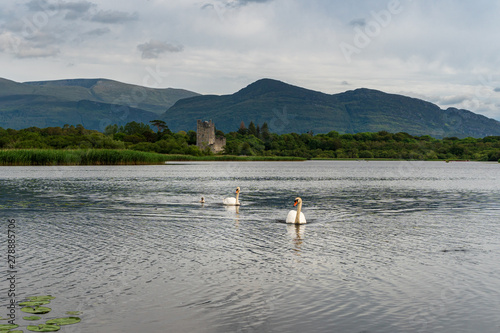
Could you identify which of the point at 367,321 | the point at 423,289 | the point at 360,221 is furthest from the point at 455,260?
the point at 360,221

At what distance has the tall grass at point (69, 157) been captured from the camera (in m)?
86.1

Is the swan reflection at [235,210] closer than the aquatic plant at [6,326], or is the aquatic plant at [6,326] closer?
the aquatic plant at [6,326]

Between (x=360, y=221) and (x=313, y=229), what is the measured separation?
4.10 m

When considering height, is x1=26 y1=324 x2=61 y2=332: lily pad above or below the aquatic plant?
below

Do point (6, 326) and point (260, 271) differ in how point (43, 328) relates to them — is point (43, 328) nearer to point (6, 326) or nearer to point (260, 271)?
point (6, 326)

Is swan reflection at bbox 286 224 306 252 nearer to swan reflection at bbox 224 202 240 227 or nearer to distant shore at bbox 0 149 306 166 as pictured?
swan reflection at bbox 224 202 240 227

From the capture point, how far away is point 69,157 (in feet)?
309

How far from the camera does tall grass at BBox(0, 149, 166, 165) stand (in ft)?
282

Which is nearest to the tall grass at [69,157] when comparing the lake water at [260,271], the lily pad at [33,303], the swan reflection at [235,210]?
the swan reflection at [235,210]

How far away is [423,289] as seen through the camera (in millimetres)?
12164

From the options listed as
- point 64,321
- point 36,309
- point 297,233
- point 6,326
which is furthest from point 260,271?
point 297,233

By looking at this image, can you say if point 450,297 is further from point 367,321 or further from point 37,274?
point 37,274

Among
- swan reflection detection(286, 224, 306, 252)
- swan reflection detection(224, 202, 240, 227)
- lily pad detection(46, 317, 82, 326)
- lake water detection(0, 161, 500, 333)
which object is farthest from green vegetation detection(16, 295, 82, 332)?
swan reflection detection(224, 202, 240, 227)

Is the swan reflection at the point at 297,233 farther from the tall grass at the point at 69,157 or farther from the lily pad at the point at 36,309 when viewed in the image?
the tall grass at the point at 69,157
